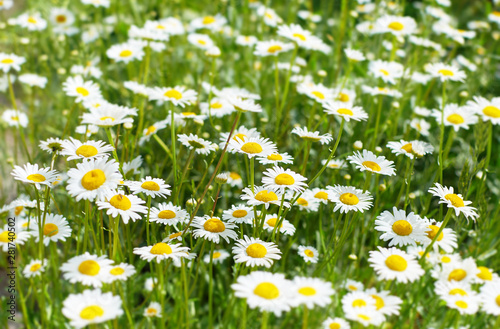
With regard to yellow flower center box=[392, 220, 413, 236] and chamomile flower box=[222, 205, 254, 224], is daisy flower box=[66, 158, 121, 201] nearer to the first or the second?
chamomile flower box=[222, 205, 254, 224]

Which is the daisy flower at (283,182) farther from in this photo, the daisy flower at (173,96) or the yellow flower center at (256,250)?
the daisy flower at (173,96)

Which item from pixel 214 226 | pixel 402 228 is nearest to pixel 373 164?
pixel 402 228

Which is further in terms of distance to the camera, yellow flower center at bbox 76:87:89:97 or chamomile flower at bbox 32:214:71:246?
yellow flower center at bbox 76:87:89:97

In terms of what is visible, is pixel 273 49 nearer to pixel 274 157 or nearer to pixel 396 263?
pixel 274 157

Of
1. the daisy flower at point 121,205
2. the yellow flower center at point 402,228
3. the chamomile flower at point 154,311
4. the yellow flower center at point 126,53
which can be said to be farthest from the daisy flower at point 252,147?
the yellow flower center at point 126,53

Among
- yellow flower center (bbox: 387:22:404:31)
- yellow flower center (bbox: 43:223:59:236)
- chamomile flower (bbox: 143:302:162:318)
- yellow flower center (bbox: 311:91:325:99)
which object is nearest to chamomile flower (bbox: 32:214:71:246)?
yellow flower center (bbox: 43:223:59:236)

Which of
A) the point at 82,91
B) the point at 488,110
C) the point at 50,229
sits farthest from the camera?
the point at 82,91
